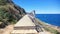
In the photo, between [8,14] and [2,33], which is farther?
[8,14]

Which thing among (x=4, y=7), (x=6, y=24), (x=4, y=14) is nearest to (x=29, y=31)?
(x=6, y=24)

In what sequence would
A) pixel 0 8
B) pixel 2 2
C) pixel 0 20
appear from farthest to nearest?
1. pixel 2 2
2. pixel 0 8
3. pixel 0 20

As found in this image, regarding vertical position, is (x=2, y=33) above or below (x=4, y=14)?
below

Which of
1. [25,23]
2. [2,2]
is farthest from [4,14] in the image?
[25,23]

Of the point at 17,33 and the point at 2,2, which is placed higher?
the point at 2,2

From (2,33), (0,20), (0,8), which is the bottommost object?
(2,33)

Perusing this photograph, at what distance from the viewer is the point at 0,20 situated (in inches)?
1037

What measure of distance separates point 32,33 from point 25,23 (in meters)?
2.91

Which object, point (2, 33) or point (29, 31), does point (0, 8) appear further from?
point (29, 31)

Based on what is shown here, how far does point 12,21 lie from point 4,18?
5.05 feet

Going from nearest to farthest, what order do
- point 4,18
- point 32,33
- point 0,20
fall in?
point 32,33, point 0,20, point 4,18

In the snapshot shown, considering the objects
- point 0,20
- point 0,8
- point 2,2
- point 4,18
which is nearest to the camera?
point 0,20

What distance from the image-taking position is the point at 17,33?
20172 millimetres

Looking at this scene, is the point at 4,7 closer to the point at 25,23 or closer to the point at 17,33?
the point at 25,23
